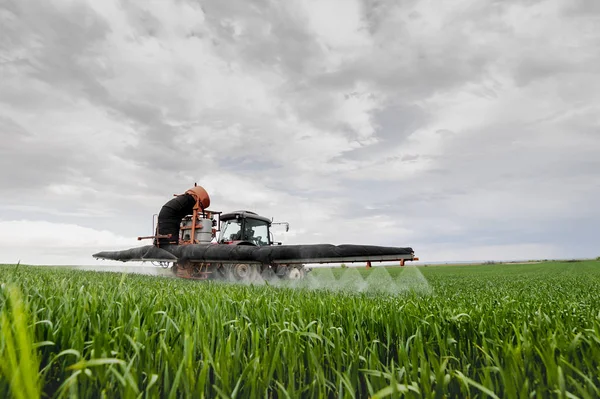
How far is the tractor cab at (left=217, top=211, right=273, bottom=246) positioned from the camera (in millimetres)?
16500

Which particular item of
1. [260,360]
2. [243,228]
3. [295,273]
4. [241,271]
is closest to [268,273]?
[295,273]

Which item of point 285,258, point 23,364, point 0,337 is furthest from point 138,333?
point 285,258

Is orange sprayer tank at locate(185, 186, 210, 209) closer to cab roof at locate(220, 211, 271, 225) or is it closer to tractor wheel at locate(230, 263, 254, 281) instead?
cab roof at locate(220, 211, 271, 225)

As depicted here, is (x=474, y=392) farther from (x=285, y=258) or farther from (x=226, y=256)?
(x=226, y=256)

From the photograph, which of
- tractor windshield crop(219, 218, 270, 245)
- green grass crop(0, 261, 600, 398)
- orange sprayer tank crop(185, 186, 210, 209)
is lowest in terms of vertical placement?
green grass crop(0, 261, 600, 398)

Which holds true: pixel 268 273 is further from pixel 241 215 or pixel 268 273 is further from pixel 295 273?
pixel 241 215

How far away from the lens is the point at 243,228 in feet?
54.0

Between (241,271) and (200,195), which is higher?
(200,195)

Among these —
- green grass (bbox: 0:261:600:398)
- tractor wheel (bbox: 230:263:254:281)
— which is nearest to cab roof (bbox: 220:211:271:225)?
tractor wheel (bbox: 230:263:254:281)

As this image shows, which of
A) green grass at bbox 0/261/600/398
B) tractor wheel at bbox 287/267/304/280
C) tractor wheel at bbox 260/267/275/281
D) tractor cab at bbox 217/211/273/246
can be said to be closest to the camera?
green grass at bbox 0/261/600/398

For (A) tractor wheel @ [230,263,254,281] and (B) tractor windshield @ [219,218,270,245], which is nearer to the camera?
(A) tractor wheel @ [230,263,254,281]

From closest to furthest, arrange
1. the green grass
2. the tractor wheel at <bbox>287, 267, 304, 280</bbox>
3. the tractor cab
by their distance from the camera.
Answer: the green grass, the tractor wheel at <bbox>287, 267, 304, 280</bbox>, the tractor cab

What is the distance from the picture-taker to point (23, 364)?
1.01 metres

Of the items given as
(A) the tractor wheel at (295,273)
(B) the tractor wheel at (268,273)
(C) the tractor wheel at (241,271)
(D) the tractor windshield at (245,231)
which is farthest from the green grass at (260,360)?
(D) the tractor windshield at (245,231)
